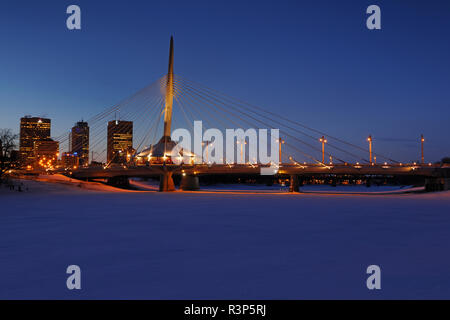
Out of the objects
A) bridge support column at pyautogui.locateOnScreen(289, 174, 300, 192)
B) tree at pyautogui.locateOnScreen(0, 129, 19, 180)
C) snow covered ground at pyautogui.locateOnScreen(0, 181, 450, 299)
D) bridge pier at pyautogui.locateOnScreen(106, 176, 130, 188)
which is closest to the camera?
snow covered ground at pyautogui.locateOnScreen(0, 181, 450, 299)

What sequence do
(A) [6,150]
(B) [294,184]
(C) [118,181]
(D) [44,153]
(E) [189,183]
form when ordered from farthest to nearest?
1. (D) [44,153]
2. (C) [118,181]
3. (E) [189,183]
4. (B) [294,184]
5. (A) [6,150]

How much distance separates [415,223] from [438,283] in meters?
10.2

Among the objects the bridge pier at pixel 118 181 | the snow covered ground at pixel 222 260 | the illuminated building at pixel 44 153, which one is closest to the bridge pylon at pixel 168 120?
the illuminated building at pixel 44 153

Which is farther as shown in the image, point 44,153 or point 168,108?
point 44,153

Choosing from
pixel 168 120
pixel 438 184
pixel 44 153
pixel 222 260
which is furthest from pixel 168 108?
pixel 44 153

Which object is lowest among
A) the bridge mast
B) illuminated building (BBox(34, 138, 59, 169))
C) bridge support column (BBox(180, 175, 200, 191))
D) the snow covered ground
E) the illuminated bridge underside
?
bridge support column (BBox(180, 175, 200, 191))

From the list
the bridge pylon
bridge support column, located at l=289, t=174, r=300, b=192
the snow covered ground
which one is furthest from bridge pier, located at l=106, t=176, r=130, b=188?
the snow covered ground

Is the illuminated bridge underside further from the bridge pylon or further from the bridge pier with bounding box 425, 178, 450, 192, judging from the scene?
the bridge pier with bounding box 425, 178, 450, 192

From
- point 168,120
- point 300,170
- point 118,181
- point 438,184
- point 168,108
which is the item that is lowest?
point 118,181

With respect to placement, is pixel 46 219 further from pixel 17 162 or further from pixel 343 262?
pixel 17 162

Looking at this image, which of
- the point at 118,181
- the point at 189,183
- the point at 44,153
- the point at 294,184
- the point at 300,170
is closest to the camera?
the point at 300,170

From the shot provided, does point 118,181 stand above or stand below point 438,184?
below

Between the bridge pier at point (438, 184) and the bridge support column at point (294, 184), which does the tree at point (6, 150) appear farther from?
the bridge pier at point (438, 184)

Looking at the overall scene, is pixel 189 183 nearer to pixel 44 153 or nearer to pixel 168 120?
pixel 168 120
